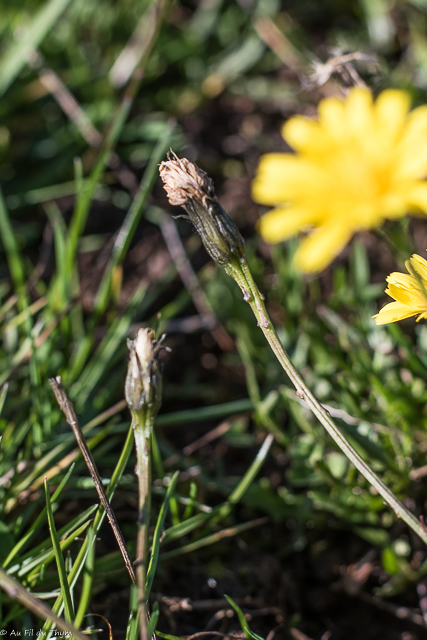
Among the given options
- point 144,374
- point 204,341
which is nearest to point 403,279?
point 144,374

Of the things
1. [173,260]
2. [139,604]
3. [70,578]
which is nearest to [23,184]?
[173,260]

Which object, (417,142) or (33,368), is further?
(417,142)

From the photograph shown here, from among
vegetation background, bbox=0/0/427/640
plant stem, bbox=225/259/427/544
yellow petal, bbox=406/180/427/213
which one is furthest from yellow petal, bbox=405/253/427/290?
yellow petal, bbox=406/180/427/213

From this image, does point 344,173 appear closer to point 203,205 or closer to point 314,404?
point 203,205

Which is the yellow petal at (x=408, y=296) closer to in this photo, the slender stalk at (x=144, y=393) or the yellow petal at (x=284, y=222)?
the slender stalk at (x=144, y=393)

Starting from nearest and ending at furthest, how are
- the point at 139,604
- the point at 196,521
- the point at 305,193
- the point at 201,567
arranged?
the point at 139,604
the point at 196,521
the point at 201,567
the point at 305,193

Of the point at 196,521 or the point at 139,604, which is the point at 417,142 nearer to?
the point at 196,521

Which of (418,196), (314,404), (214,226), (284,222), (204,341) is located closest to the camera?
(314,404)
